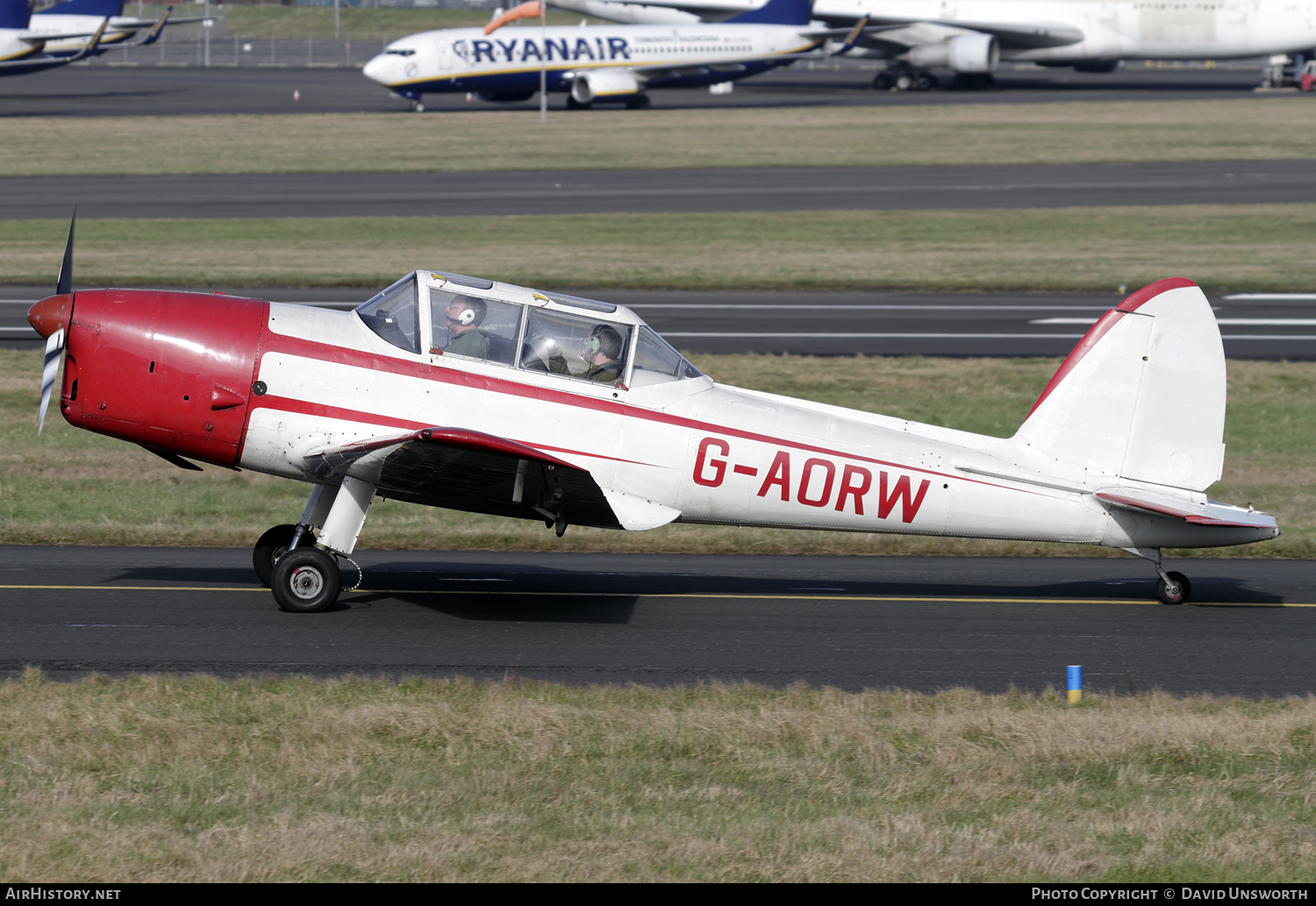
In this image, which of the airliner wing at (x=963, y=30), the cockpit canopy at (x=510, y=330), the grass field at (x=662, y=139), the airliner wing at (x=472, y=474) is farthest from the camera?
the airliner wing at (x=963, y=30)

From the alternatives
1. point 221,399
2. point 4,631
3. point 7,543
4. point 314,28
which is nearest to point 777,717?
point 221,399

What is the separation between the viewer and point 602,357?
11.1 metres

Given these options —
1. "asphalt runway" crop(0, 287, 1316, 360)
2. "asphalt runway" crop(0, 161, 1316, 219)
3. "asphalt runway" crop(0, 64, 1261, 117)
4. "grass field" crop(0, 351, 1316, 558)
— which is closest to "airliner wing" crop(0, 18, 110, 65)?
"asphalt runway" crop(0, 64, 1261, 117)

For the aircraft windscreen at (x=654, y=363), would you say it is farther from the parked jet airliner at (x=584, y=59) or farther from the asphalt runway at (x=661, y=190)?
the parked jet airliner at (x=584, y=59)

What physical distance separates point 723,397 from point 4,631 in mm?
5779

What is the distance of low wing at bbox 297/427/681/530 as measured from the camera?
10.1 metres

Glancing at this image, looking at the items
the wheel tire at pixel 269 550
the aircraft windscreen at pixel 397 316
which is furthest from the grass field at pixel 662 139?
the aircraft windscreen at pixel 397 316

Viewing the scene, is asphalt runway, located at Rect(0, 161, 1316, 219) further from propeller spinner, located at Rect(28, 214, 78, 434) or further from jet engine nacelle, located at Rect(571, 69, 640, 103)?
propeller spinner, located at Rect(28, 214, 78, 434)

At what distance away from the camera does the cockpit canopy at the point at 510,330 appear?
36.1ft

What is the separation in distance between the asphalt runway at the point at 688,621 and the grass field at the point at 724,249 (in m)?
16.6

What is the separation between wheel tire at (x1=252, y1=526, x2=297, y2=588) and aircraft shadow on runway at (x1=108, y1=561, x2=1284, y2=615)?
0.31 metres

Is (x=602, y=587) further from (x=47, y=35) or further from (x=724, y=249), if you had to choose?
(x=47, y=35)

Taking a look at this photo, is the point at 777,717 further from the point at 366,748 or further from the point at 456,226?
the point at 456,226

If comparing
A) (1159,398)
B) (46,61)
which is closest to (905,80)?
(46,61)
